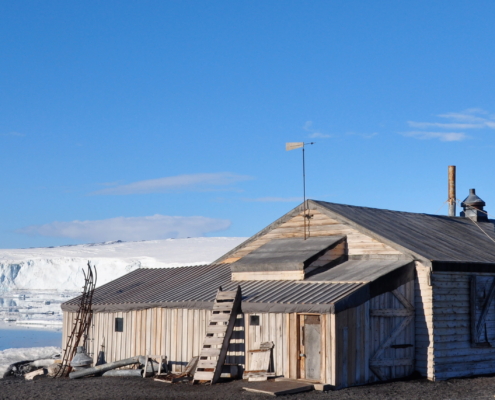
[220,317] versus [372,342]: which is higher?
[220,317]

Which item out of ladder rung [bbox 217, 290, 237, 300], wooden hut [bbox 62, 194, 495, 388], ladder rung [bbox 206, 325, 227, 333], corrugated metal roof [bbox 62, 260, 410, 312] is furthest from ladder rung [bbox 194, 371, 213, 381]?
ladder rung [bbox 217, 290, 237, 300]

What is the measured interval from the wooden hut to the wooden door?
0.03 meters

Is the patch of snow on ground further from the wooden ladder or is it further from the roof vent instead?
the roof vent

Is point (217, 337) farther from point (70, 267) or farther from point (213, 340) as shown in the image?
point (70, 267)

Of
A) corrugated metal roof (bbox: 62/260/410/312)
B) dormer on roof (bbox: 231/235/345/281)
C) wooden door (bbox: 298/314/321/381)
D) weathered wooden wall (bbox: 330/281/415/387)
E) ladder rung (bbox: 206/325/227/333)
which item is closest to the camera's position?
weathered wooden wall (bbox: 330/281/415/387)

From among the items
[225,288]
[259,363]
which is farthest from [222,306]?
[225,288]

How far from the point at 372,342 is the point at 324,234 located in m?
5.17

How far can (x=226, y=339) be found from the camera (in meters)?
20.4

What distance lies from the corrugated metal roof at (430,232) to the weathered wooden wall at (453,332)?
0.73m

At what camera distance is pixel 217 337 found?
2052 cm

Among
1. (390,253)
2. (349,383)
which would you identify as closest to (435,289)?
(390,253)

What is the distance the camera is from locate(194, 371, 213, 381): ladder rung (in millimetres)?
19922

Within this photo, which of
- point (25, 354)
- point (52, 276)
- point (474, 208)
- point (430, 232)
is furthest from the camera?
point (52, 276)

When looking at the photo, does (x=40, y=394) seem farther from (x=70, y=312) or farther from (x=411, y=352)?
(x=411, y=352)
